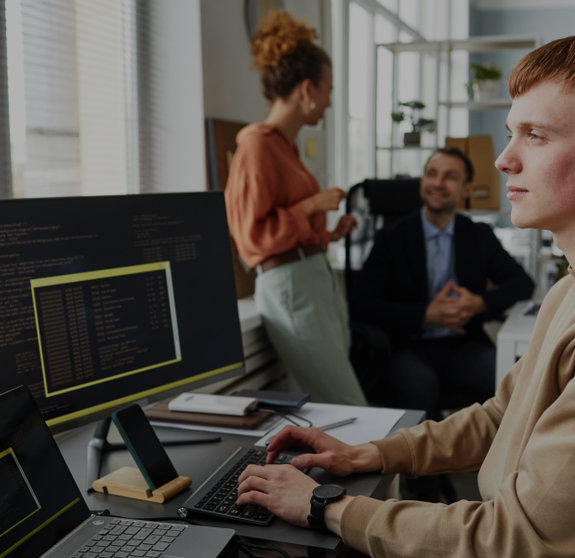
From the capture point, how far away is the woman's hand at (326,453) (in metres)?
1.07

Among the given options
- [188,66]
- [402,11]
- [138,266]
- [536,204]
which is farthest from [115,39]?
[402,11]

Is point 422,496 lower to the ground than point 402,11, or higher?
lower

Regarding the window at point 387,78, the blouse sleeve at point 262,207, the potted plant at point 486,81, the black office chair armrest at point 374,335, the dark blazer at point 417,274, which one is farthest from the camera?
the window at point 387,78

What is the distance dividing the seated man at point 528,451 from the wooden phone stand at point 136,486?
128mm

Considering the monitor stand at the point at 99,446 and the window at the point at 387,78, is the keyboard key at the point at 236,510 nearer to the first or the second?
the monitor stand at the point at 99,446

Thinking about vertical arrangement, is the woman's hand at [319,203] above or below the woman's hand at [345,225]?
above

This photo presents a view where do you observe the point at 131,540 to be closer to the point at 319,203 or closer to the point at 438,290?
the point at 319,203

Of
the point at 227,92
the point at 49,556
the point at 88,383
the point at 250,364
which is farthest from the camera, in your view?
the point at 227,92

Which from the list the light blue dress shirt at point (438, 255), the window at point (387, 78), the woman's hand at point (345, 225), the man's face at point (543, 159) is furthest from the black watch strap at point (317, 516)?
the window at point (387, 78)

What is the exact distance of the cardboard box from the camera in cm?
345

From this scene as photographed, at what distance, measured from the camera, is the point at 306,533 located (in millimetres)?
898

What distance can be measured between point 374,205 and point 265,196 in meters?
1.07

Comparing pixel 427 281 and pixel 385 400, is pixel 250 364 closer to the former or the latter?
pixel 385 400

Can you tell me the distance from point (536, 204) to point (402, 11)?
5.47 m
